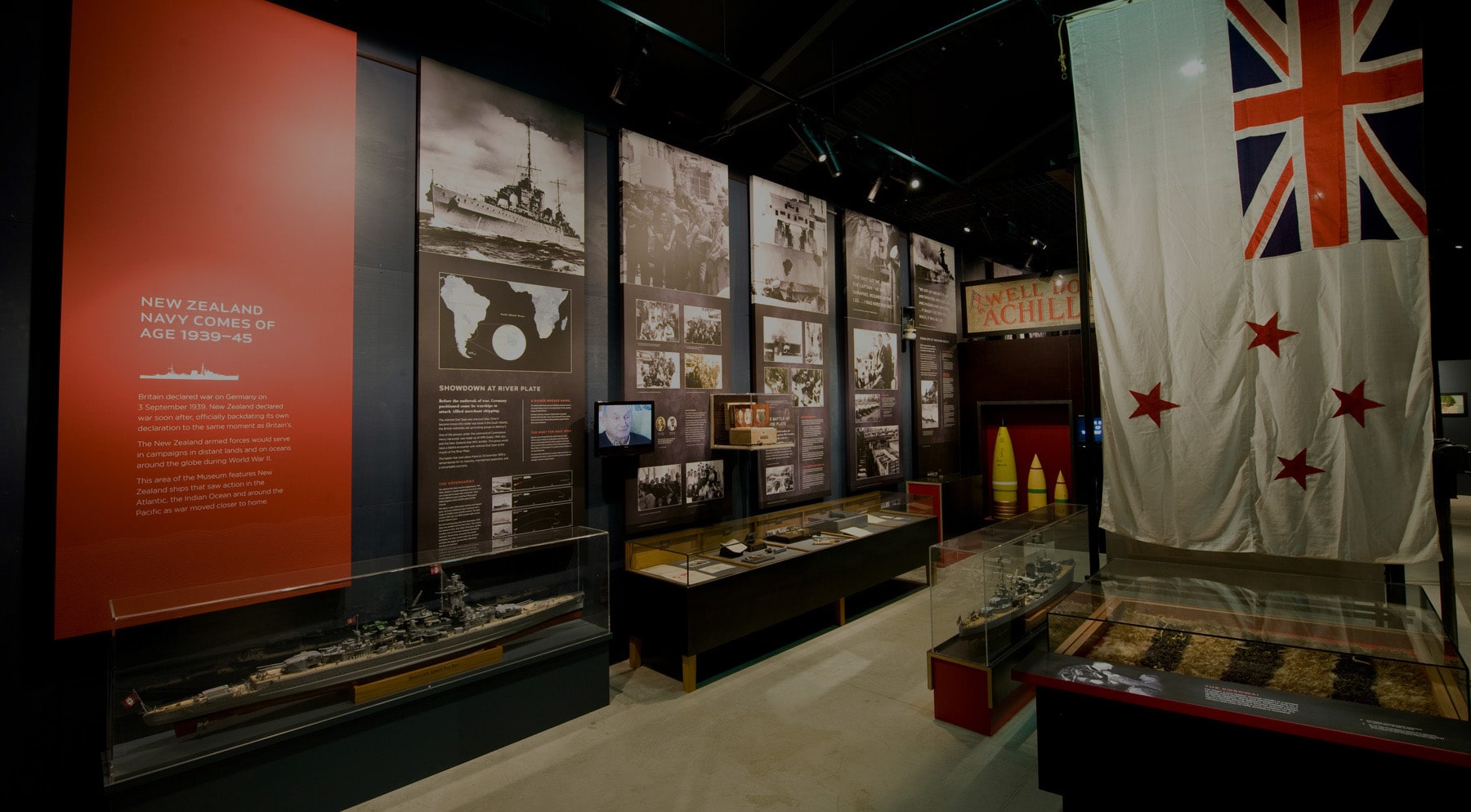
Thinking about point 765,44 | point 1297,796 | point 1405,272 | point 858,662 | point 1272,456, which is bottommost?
point 858,662

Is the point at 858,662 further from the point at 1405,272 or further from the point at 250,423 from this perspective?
the point at 250,423

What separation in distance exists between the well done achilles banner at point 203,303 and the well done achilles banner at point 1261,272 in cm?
366

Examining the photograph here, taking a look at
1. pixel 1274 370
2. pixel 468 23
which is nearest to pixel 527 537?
pixel 468 23

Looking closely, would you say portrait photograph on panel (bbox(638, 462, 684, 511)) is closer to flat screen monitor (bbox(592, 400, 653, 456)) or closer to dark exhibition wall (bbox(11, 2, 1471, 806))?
dark exhibition wall (bbox(11, 2, 1471, 806))

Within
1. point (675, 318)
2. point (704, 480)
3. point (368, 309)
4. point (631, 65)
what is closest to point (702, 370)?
point (675, 318)

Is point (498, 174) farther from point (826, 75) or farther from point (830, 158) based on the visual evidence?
point (826, 75)

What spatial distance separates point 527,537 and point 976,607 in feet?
8.34

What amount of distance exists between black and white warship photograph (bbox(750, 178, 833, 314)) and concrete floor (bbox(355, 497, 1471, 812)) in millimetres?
3055

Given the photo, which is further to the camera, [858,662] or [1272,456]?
[858,662]

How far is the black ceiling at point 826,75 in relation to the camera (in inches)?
141

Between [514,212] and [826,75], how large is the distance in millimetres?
2689

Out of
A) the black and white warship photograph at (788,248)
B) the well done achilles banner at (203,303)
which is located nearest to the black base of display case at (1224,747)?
the well done achilles banner at (203,303)

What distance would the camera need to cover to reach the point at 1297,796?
1.78 metres

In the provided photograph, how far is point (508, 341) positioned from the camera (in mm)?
3693
